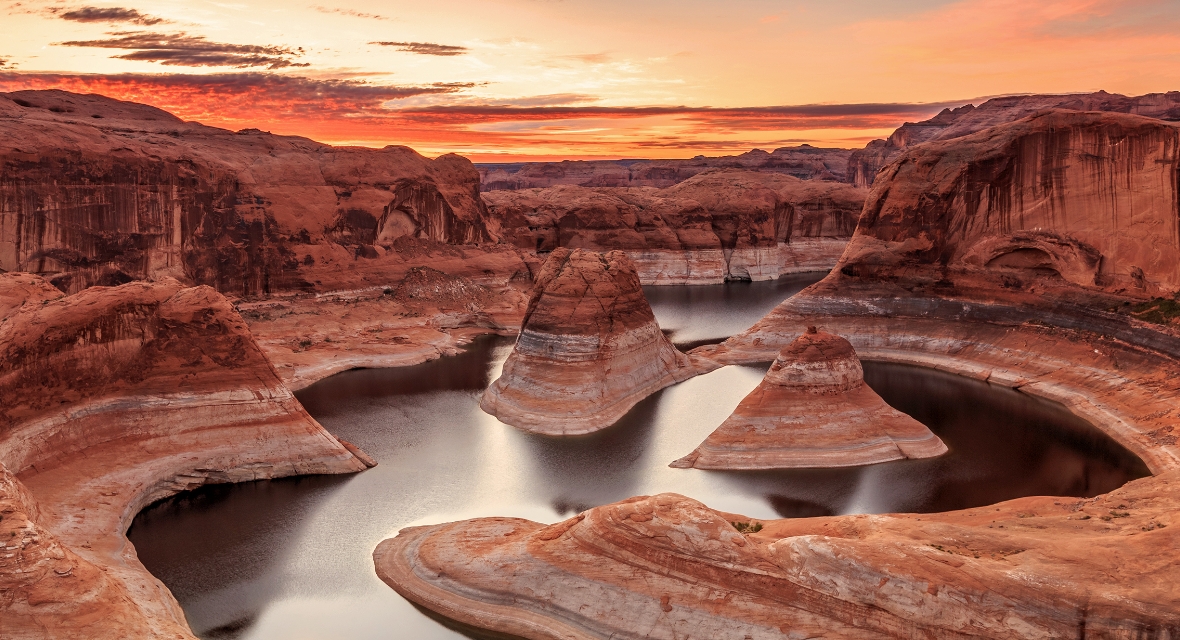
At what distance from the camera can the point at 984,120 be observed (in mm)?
128375

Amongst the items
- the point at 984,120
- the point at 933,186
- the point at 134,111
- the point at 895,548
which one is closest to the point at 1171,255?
the point at 933,186

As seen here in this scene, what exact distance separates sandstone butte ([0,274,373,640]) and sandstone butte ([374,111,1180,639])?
7.08 metres

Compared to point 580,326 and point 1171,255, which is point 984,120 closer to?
point 1171,255

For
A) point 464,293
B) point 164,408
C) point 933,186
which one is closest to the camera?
point 164,408

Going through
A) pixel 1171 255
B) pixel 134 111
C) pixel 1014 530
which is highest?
pixel 134 111

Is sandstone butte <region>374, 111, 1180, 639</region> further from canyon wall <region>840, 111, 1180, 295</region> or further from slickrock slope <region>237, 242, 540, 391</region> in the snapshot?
slickrock slope <region>237, 242, 540, 391</region>

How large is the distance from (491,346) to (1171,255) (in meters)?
34.1

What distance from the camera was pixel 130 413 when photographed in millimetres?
25938

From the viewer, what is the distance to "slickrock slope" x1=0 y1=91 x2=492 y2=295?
41656 millimetres

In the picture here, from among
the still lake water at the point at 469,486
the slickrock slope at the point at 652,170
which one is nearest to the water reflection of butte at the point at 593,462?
the still lake water at the point at 469,486

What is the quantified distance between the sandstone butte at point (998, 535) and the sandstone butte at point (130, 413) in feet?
23.2

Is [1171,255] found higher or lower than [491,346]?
higher

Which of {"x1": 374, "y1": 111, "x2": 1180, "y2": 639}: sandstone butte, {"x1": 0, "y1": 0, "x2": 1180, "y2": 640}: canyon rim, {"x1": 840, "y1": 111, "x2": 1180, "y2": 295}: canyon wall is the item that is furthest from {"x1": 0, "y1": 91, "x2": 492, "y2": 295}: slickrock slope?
{"x1": 840, "y1": 111, "x2": 1180, "y2": 295}: canyon wall

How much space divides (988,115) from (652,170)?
6419 centimetres
